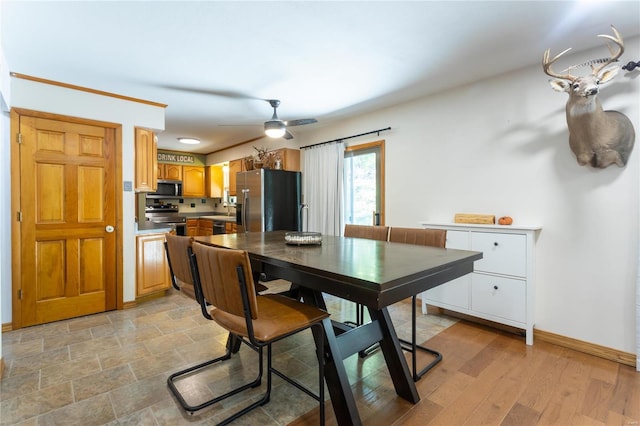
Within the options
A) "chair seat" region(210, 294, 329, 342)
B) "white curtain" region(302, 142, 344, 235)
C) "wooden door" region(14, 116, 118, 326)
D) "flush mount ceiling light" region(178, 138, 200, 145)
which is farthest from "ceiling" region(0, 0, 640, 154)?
"flush mount ceiling light" region(178, 138, 200, 145)

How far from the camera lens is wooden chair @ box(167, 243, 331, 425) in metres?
1.29

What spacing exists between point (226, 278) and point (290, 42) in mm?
1920

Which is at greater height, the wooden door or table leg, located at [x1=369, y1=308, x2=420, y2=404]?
the wooden door

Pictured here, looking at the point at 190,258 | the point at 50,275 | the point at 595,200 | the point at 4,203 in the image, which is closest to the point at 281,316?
the point at 190,258

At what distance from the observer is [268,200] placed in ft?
15.6

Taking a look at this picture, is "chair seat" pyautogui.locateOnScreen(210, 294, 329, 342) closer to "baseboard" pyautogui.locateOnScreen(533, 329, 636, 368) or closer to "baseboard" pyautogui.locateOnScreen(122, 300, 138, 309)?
"baseboard" pyautogui.locateOnScreen(533, 329, 636, 368)

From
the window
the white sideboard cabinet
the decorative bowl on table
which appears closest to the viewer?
the decorative bowl on table

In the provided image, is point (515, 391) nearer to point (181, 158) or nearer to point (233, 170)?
point (233, 170)

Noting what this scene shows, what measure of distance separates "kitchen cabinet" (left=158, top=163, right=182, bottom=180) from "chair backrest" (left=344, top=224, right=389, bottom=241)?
534 cm

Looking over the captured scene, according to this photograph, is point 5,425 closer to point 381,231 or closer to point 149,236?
point 149,236

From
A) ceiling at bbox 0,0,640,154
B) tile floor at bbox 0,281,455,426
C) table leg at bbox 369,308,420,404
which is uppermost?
ceiling at bbox 0,0,640,154

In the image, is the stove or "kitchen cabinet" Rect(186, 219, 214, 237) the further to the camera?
"kitchen cabinet" Rect(186, 219, 214, 237)

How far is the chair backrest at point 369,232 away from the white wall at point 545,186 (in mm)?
1108

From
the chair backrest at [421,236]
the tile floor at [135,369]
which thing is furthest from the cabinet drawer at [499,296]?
the chair backrest at [421,236]
